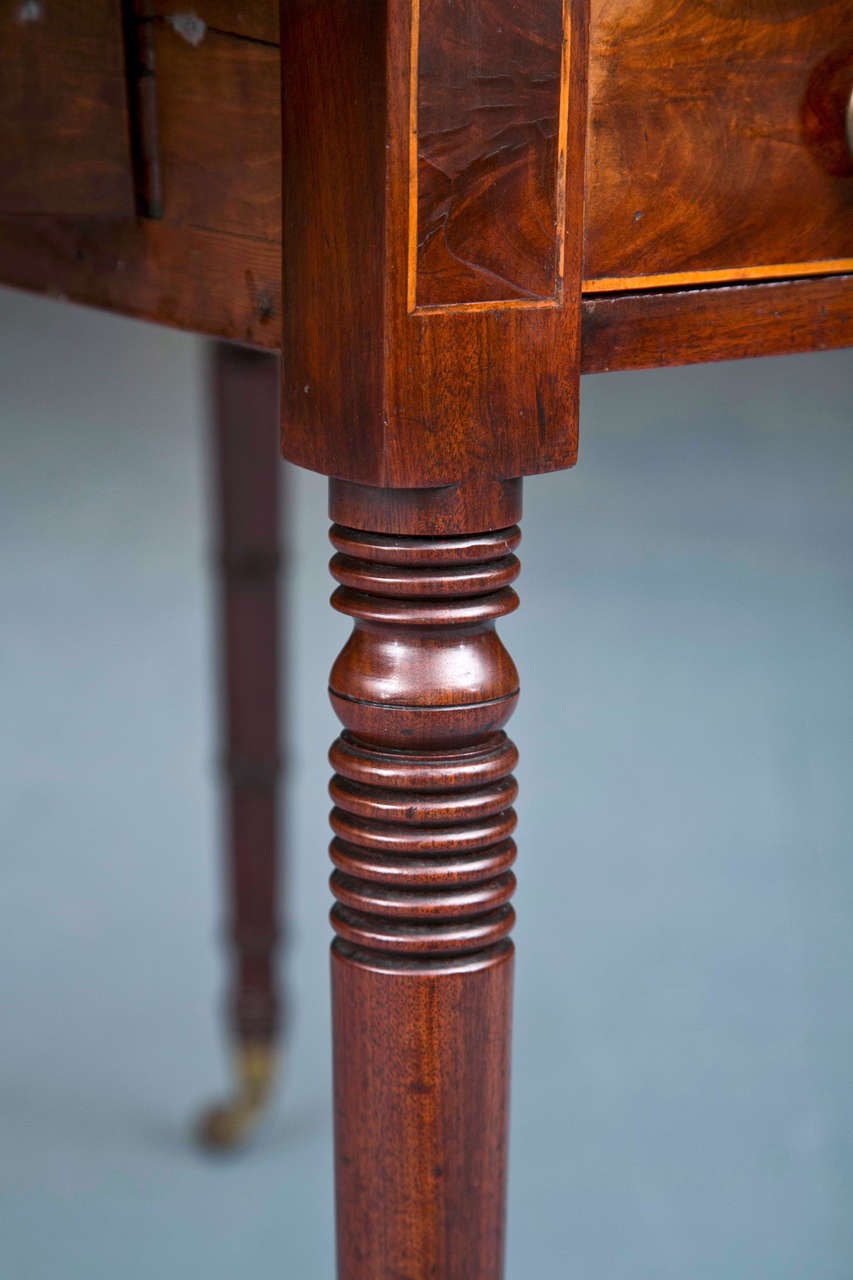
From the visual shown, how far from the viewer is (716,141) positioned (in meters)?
0.52

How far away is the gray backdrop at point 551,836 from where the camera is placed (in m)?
1.00

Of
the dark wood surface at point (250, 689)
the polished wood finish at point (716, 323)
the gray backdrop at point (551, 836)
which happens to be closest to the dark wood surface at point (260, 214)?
the polished wood finish at point (716, 323)

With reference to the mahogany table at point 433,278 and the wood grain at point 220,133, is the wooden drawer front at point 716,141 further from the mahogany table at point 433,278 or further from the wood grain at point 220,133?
the wood grain at point 220,133

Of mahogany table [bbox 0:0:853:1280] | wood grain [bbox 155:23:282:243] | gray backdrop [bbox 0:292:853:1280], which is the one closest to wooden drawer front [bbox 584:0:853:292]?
mahogany table [bbox 0:0:853:1280]

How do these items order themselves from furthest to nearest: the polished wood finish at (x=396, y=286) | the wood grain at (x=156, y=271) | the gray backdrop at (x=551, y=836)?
the gray backdrop at (x=551, y=836)
the wood grain at (x=156, y=271)
the polished wood finish at (x=396, y=286)

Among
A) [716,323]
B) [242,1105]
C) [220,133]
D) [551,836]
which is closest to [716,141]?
[716,323]

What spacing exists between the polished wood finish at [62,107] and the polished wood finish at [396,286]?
0.41ft

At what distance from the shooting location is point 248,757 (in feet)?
3.58

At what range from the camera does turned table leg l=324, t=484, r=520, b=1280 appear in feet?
1.59

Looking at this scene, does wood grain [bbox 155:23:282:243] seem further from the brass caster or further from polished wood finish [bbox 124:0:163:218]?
the brass caster

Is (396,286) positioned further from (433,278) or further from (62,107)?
(62,107)

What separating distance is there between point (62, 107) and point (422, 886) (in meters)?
0.29

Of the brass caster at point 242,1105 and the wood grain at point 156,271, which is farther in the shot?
the brass caster at point 242,1105

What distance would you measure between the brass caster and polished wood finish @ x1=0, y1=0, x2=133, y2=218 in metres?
0.68
